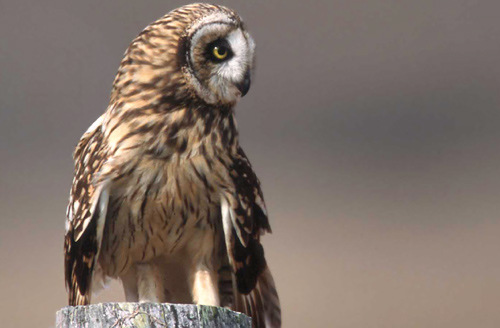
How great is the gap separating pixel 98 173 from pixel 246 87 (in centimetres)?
45

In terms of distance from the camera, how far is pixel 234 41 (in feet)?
7.35

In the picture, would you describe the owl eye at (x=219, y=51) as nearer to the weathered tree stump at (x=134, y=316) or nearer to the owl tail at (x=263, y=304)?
the owl tail at (x=263, y=304)

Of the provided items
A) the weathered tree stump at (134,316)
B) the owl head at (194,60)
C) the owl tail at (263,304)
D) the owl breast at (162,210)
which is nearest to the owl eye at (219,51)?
the owl head at (194,60)

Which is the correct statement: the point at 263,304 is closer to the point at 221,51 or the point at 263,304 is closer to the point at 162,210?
the point at 162,210

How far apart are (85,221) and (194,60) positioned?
509 mm

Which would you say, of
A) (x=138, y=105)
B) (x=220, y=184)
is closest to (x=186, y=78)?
(x=138, y=105)

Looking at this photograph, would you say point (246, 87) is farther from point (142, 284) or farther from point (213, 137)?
point (142, 284)

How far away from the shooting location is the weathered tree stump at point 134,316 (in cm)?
158

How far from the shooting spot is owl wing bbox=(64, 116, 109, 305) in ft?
6.95

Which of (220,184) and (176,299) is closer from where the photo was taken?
(220,184)

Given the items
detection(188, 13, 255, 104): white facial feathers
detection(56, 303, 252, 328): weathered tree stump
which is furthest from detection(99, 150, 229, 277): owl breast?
detection(56, 303, 252, 328): weathered tree stump

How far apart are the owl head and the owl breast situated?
0.62 feet

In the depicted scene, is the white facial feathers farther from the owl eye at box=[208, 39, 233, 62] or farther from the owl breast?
the owl breast

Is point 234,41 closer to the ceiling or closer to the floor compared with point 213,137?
closer to the ceiling
